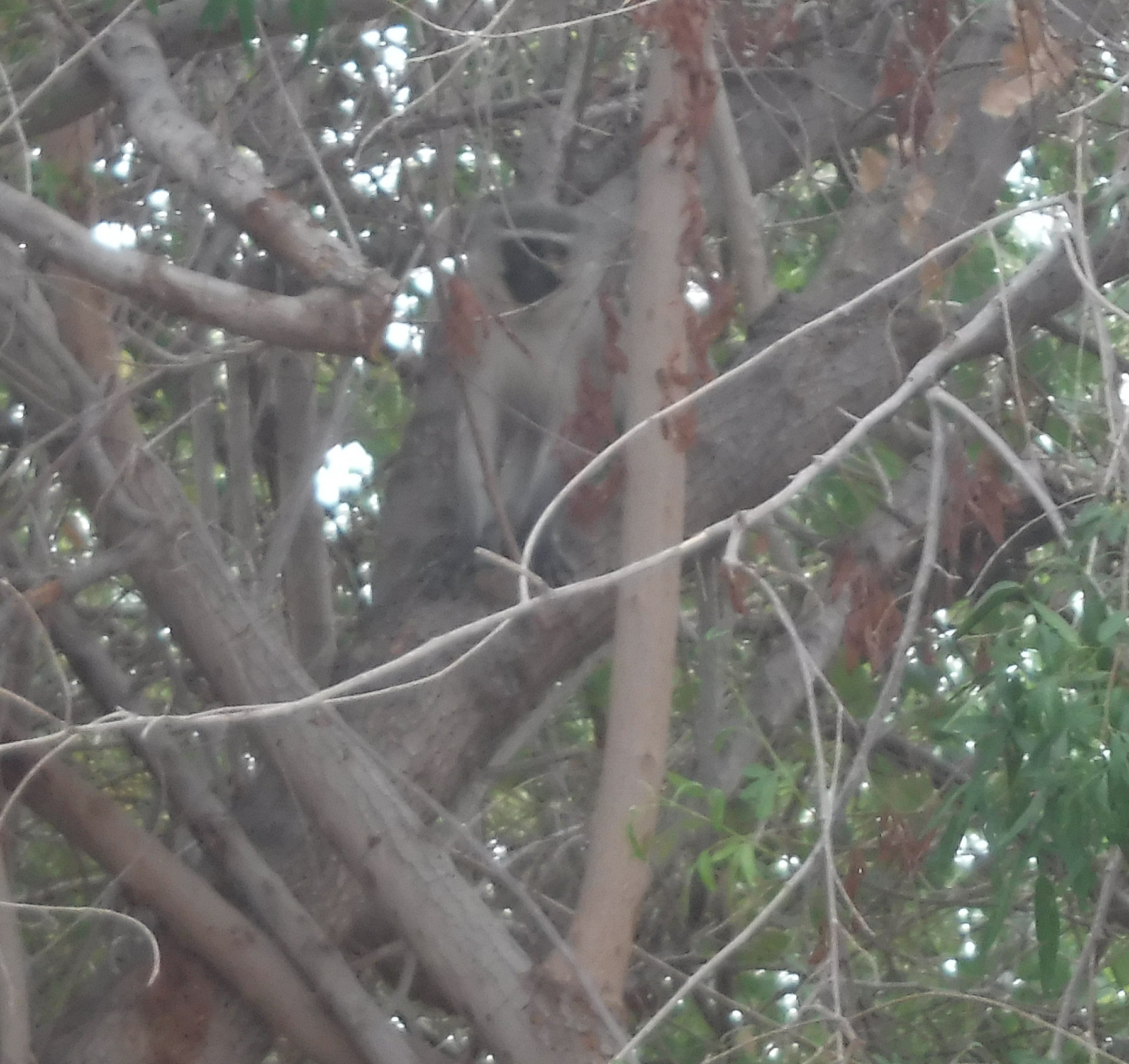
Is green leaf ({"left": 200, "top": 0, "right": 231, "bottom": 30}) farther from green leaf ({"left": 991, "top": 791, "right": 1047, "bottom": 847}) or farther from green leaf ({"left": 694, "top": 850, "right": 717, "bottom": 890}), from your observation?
green leaf ({"left": 991, "top": 791, "right": 1047, "bottom": 847})

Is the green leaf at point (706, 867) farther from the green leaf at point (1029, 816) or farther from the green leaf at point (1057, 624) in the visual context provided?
the green leaf at point (1057, 624)

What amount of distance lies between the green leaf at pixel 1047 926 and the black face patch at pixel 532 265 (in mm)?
2104

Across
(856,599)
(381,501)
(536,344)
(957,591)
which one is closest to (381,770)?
(856,599)

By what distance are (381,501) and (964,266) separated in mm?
1435

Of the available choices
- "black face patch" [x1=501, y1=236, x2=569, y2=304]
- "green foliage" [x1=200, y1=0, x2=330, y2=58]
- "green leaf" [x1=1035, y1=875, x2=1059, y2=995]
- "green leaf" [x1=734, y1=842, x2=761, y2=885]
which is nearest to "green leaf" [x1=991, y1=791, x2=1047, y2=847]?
"green leaf" [x1=1035, y1=875, x2=1059, y2=995]

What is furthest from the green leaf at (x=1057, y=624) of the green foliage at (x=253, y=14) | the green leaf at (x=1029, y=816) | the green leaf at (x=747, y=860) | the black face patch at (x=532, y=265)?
the black face patch at (x=532, y=265)

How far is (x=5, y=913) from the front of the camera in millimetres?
2299

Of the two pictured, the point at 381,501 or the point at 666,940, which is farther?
the point at 381,501

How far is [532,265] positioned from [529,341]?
0.32 meters

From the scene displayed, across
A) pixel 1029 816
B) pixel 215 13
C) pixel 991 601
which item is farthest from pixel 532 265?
pixel 1029 816

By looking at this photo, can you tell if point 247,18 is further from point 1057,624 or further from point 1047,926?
point 1047,926

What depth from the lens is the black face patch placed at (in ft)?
12.4

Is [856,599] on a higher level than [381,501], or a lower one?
lower

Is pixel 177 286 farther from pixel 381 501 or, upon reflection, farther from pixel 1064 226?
pixel 381 501
